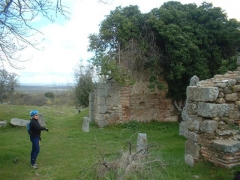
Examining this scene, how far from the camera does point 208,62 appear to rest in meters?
13.6

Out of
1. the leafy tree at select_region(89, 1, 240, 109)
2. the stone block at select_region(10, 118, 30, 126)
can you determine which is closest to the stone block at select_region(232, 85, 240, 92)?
the leafy tree at select_region(89, 1, 240, 109)

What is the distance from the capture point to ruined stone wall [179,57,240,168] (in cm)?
587

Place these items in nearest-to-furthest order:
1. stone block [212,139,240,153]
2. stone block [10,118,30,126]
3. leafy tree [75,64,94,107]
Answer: stone block [212,139,240,153], stone block [10,118,30,126], leafy tree [75,64,94,107]

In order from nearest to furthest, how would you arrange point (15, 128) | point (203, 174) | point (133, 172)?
point (133, 172)
point (203, 174)
point (15, 128)

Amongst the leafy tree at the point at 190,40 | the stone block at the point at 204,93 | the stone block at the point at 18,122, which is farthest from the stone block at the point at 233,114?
the stone block at the point at 18,122

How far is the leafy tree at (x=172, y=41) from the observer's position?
12625 mm

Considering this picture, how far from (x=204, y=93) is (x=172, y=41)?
708cm

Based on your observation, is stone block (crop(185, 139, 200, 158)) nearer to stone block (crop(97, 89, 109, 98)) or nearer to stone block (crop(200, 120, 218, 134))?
stone block (crop(200, 120, 218, 134))

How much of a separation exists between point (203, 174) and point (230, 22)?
1046cm

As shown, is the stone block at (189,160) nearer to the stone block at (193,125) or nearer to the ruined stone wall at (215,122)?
the ruined stone wall at (215,122)

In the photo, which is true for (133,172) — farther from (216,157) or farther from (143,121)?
(143,121)

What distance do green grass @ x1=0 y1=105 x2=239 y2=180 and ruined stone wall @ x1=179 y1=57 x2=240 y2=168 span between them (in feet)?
0.89

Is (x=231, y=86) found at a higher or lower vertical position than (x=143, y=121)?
higher

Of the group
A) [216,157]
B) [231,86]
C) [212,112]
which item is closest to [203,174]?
[216,157]
